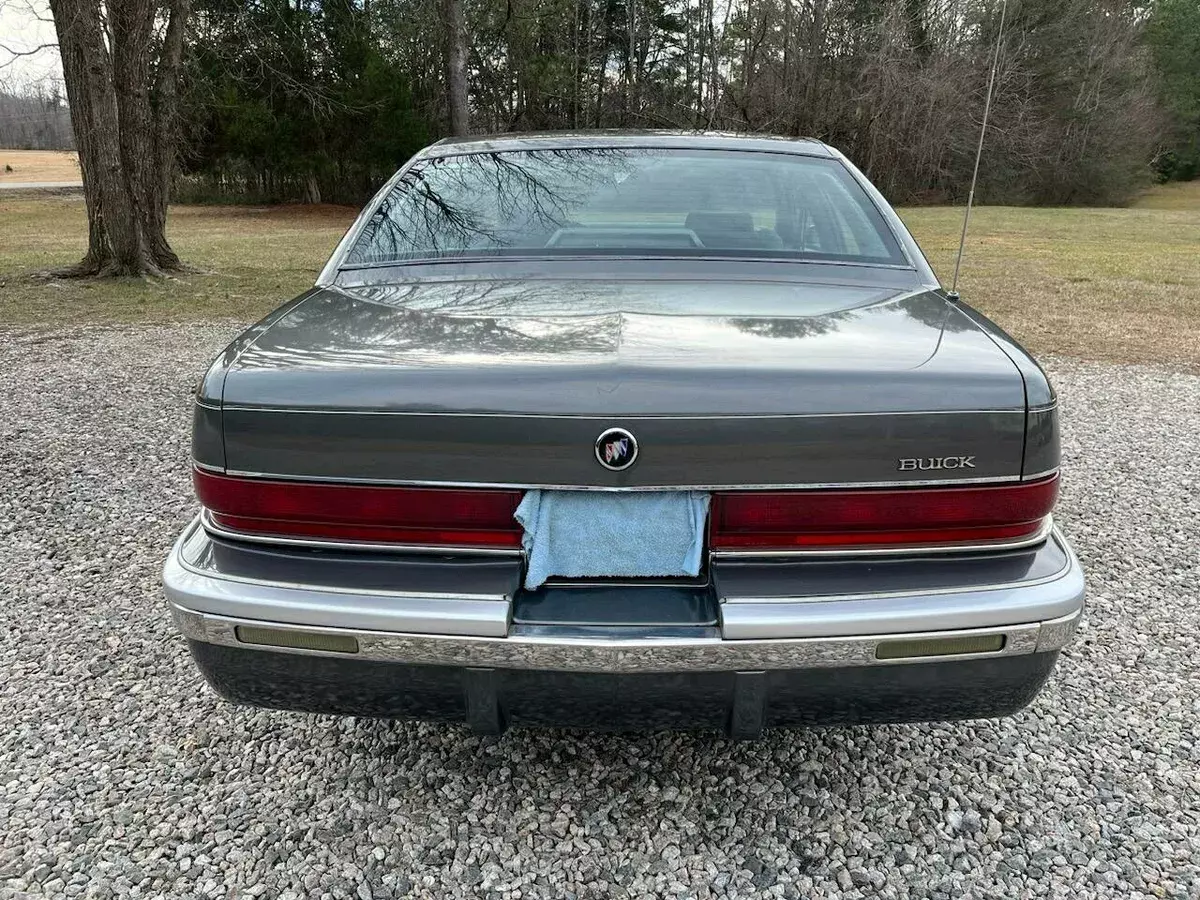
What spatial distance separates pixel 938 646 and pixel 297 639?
1232mm

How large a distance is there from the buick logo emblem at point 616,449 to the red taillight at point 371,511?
194 mm

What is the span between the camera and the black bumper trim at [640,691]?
5.61ft

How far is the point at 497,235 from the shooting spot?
8.66 feet

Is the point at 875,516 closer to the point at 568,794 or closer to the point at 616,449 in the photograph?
the point at 616,449

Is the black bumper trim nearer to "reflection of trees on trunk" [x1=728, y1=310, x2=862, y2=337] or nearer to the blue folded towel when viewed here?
the blue folded towel

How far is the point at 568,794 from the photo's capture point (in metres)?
2.19

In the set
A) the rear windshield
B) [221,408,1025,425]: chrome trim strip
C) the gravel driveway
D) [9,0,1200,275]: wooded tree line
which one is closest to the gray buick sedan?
[221,408,1025,425]: chrome trim strip

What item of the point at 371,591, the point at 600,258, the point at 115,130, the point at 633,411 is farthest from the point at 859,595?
the point at 115,130

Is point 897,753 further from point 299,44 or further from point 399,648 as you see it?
point 299,44

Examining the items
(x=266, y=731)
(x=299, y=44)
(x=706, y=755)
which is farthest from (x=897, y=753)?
(x=299, y=44)

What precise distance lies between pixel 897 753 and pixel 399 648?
56.6 inches

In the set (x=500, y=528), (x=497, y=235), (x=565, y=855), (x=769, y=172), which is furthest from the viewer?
(x=769, y=172)

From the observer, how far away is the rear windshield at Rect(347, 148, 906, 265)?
2.62 metres

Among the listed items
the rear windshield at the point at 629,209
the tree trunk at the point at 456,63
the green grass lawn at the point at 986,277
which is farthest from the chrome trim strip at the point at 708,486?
the tree trunk at the point at 456,63
